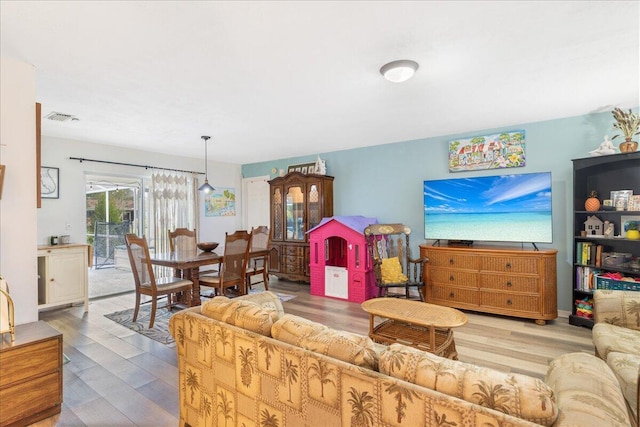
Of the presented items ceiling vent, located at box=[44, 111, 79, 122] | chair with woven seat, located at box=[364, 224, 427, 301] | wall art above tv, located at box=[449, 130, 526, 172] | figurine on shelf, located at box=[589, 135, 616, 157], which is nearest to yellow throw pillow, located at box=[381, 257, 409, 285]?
chair with woven seat, located at box=[364, 224, 427, 301]

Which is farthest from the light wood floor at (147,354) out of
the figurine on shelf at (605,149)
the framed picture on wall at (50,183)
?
the figurine on shelf at (605,149)

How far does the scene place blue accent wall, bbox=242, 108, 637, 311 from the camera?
361 cm

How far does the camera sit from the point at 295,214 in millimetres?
5578

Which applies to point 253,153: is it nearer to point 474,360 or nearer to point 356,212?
point 356,212

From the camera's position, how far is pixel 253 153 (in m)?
5.61

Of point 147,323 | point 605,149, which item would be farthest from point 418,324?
point 147,323

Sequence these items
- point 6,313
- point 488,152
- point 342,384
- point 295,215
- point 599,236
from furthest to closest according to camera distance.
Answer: point 295,215, point 488,152, point 599,236, point 6,313, point 342,384

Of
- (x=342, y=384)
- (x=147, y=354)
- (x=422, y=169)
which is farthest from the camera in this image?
(x=422, y=169)

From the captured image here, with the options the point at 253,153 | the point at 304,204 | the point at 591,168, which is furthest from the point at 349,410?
the point at 253,153

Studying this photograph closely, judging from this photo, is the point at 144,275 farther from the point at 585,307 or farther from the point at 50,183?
the point at 585,307

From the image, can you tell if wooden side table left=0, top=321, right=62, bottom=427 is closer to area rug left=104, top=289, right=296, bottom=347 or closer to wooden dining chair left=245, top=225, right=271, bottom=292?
area rug left=104, top=289, right=296, bottom=347

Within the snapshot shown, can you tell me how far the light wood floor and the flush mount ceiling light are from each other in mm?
2329

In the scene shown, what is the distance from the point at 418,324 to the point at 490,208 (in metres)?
2.28

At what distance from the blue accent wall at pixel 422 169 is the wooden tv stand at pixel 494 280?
0.54 meters
